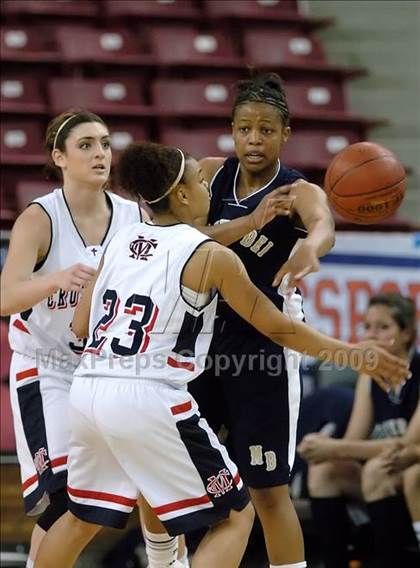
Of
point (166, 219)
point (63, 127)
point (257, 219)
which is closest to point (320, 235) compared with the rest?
point (257, 219)

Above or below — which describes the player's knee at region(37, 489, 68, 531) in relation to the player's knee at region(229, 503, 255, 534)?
below

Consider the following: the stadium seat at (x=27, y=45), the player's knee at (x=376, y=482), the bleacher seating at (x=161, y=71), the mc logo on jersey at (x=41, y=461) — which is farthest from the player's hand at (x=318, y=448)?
the stadium seat at (x=27, y=45)

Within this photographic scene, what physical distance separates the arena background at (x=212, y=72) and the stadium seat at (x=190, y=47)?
11 mm

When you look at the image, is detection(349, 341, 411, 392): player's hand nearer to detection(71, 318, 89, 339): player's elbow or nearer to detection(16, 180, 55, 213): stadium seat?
detection(71, 318, 89, 339): player's elbow

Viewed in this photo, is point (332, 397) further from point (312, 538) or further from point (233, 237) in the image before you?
point (233, 237)

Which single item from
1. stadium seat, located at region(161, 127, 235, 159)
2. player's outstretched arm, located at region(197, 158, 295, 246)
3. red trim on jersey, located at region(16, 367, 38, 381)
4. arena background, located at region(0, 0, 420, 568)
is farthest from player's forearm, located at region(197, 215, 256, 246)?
stadium seat, located at region(161, 127, 235, 159)

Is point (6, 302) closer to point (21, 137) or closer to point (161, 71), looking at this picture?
point (21, 137)

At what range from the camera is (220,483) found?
3520 mm

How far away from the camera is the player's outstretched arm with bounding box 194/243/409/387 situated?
3.39 m

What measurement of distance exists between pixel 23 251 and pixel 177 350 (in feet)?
2.47

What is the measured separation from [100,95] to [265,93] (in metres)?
4.01

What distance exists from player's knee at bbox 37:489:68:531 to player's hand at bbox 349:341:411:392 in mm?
1188

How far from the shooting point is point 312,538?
5.71 m

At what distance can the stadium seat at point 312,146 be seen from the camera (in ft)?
25.8
